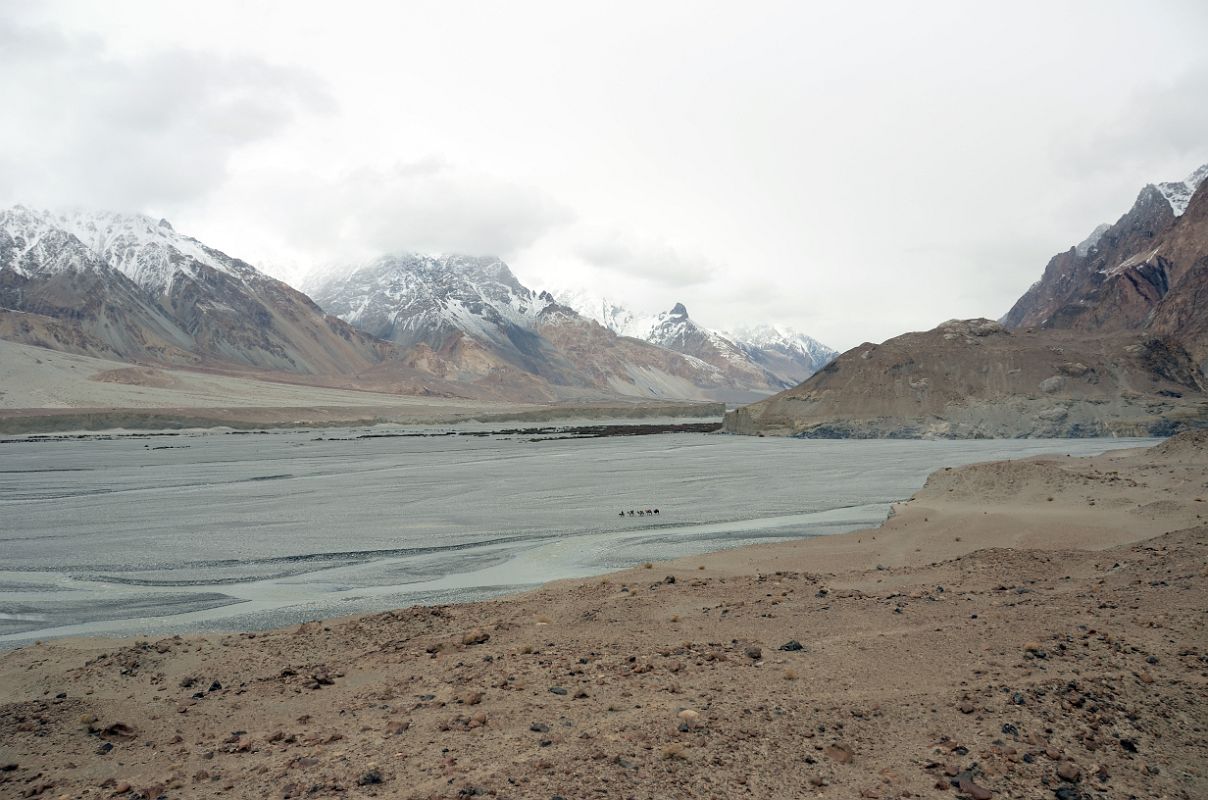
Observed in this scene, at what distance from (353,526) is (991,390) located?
282 ft

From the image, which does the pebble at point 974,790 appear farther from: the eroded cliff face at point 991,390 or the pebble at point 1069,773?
the eroded cliff face at point 991,390

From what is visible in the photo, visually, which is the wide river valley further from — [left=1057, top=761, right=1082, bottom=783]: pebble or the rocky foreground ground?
[left=1057, top=761, right=1082, bottom=783]: pebble

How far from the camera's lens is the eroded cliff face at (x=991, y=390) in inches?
3337

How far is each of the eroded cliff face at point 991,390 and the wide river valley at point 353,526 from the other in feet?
122

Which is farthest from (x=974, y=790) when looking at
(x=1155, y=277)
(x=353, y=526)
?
(x=1155, y=277)

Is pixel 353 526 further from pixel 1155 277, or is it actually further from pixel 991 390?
pixel 1155 277

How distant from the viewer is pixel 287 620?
531 inches

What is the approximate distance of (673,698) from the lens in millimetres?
7500

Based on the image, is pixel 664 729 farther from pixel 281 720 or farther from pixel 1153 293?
pixel 1153 293

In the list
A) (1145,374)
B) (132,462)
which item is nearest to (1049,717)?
(132,462)

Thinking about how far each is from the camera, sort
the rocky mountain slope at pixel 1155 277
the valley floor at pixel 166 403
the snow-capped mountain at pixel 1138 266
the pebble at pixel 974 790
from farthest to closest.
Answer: the snow-capped mountain at pixel 1138 266, the rocky mountain slope at pixel 1155 277, the valley floor at pixel 166 403, the pebble at pixel 974 790

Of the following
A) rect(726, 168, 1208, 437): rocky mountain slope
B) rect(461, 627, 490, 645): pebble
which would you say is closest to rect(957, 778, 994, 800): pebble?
rect(461, 627, 490, 645): pebble

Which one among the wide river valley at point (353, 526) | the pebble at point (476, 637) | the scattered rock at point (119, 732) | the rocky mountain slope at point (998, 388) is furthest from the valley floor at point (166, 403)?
the scattered rock at point (119, 732)

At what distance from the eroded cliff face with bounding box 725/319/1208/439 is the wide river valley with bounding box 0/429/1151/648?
37298 millimetres
